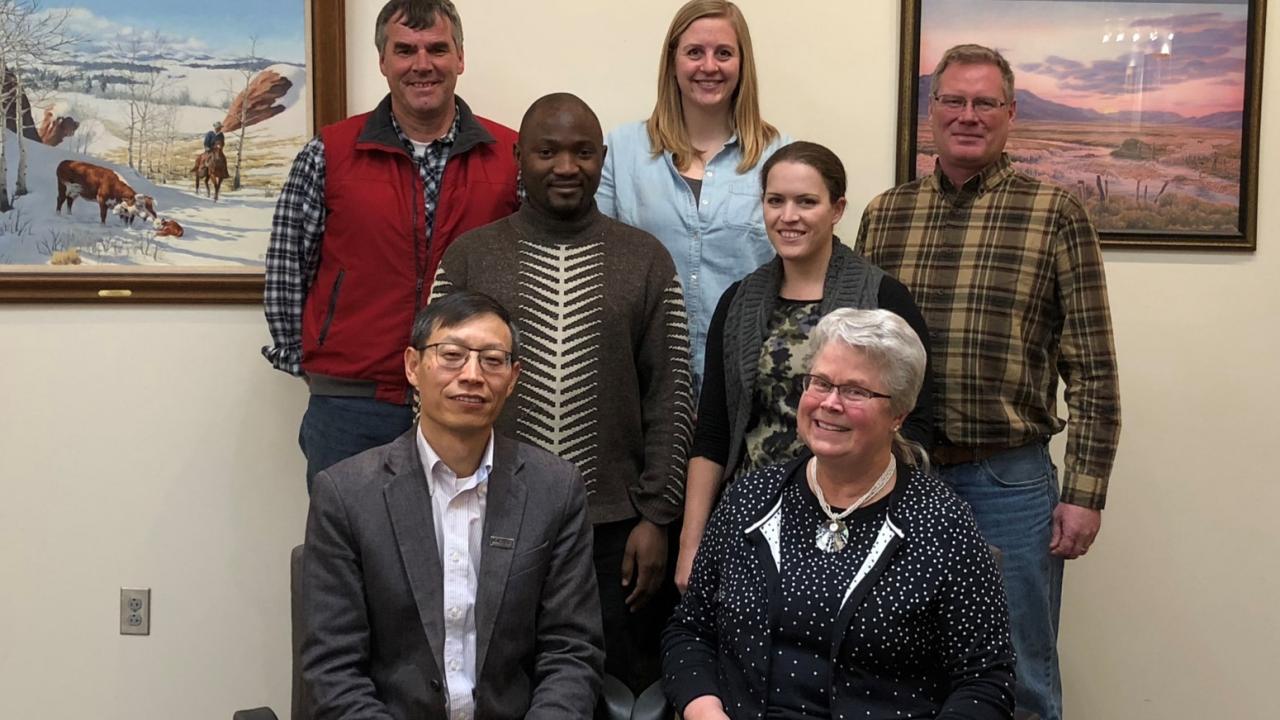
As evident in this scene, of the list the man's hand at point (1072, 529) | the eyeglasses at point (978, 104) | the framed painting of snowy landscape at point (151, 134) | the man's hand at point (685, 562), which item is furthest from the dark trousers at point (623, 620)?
the framed painting of snowy landscape at point (151, 134)

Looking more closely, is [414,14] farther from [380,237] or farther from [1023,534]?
[1023,534]

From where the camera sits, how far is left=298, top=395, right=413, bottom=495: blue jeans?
2693 millimetres

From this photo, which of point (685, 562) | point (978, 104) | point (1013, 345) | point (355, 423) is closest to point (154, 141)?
point (355, 423)

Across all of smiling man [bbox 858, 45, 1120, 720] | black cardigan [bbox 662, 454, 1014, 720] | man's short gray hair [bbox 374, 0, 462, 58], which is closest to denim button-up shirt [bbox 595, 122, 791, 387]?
smiling man [bbox 858, 45, 1120, 720]

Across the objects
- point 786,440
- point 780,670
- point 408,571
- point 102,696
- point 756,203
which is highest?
point 756,203

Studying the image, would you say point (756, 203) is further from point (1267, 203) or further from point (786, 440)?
point (1267, 203)

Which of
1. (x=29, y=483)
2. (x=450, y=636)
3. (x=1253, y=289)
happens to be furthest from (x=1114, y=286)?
(x=29, y=483)

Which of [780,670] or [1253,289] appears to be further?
[1253,289]

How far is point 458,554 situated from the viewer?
197cm

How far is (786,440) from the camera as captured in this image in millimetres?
2254

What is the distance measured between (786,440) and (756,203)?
2.13 feet

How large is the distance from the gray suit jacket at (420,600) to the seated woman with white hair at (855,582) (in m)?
0.21

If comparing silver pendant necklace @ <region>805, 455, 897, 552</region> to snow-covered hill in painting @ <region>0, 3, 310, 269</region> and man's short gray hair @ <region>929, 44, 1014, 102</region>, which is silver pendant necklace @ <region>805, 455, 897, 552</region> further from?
snow-covered hill in painting @ <region>0, 3, 310, 269</region>

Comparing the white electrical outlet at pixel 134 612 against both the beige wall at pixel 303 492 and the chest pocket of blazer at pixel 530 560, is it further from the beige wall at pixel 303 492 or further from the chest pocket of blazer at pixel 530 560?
the chest pocket of blazer at pixel 530 560
